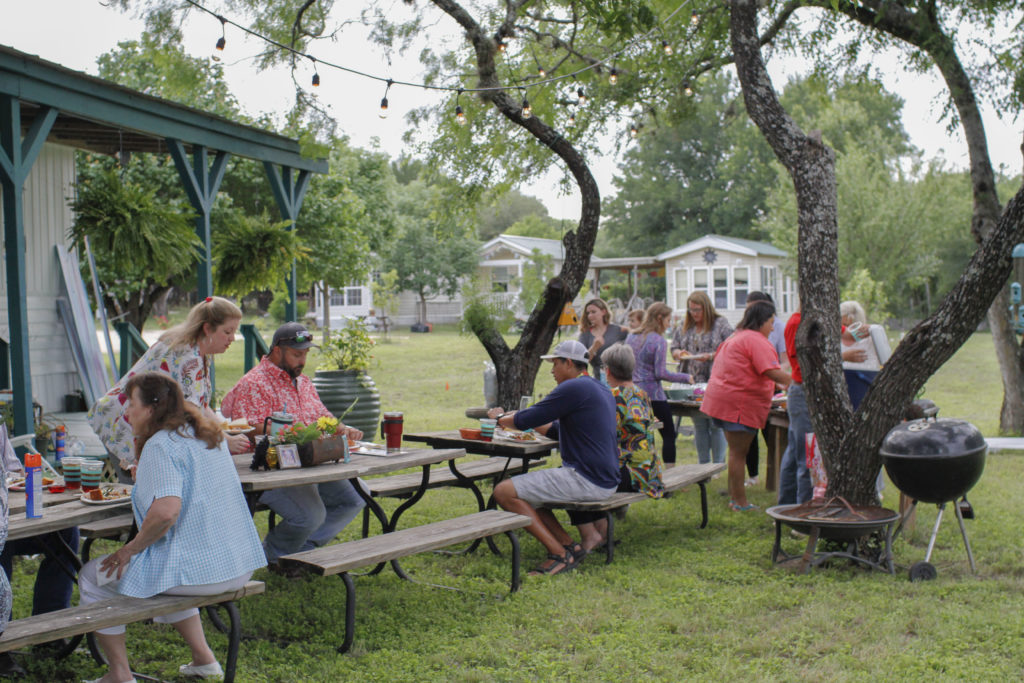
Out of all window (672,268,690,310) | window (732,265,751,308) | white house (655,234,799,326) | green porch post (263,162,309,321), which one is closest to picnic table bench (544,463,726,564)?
green porch post (263,162,309,321)

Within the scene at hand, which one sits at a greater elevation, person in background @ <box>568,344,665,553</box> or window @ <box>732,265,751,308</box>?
window @ <box>732,265,751,308</box>

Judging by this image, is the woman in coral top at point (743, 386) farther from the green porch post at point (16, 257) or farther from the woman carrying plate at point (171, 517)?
the green porch post at point (16, 257)

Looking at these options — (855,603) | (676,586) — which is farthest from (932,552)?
(676,586)

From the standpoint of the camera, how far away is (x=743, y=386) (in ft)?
23.7

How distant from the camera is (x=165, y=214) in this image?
779 centimetres

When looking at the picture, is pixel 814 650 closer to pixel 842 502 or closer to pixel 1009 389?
pixel 842 502

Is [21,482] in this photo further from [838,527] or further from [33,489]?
[838,527]

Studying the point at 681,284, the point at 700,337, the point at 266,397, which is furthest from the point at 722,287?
the point at 266,397

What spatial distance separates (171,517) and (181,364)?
1.43 meters

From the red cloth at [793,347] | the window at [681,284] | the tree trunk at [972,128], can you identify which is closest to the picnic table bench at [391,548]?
the red cloth at [793,347]

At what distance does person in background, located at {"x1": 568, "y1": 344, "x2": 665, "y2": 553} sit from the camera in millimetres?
6066

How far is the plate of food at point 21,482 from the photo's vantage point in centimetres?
429

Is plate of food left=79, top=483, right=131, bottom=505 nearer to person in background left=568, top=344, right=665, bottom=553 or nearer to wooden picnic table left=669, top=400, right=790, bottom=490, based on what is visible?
person in background left=568, top=344, right=665, bottom=553

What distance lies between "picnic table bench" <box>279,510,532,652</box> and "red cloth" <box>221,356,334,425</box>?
0.93 meters
